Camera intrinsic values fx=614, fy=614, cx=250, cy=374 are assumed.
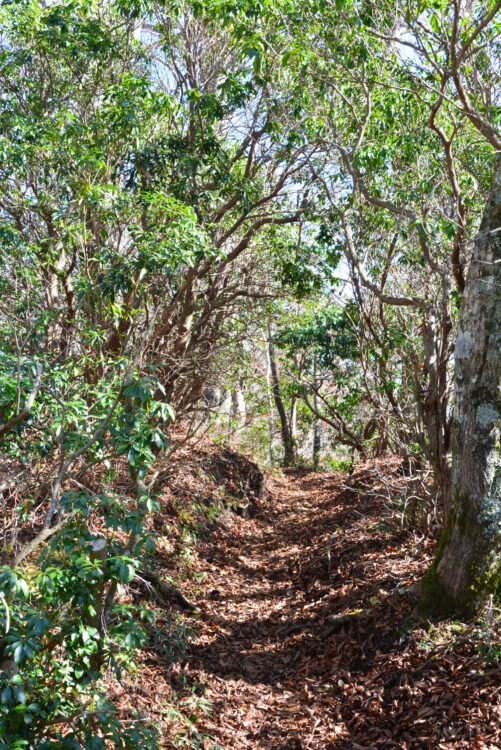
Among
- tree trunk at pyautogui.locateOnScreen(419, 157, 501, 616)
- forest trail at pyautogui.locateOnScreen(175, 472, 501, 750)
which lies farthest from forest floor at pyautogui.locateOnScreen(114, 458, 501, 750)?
tree trunk at pyautogui.locateOnScreen(419, 157, 501, 616)

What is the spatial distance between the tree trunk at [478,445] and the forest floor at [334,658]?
32 cm

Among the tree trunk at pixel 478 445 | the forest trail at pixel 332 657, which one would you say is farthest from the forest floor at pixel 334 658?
the tree trunk at pixel 478 445

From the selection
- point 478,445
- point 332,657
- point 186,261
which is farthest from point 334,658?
point 186,261

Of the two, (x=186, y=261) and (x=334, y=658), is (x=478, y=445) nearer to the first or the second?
(x=334, y=658)

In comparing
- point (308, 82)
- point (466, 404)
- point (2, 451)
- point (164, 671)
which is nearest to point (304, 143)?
point (308, 82)

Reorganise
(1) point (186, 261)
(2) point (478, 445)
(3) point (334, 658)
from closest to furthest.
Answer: (2) point (478, 445)
(3) point (334, 658)
(1) point (186, 261)

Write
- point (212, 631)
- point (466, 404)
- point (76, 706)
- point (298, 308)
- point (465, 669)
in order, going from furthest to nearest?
point (298, 308)
point (212, 631)
point (466, 404)
point (465, 669)
point (76, 706)

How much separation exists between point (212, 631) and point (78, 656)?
289cm

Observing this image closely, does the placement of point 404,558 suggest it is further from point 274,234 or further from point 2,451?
point 274,234

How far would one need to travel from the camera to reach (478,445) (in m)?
4.61

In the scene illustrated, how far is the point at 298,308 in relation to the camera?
16141mm

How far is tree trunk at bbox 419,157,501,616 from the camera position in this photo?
452cm

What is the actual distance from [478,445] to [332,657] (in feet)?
7.28

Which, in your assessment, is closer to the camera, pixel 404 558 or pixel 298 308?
pixel 404 558
